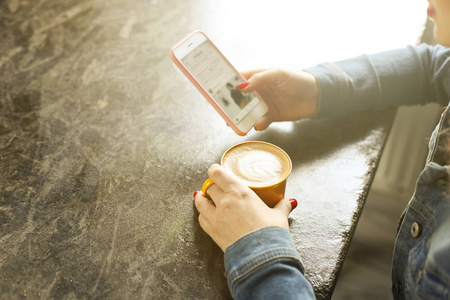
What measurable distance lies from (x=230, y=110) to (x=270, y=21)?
65 cm

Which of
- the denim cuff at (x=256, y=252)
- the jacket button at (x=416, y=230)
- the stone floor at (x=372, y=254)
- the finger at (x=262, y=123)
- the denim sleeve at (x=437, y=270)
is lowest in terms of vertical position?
the stone floor at (x=372, y=254)

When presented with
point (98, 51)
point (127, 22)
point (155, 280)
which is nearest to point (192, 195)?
point (155, 280)

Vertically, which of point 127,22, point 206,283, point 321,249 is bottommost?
point 321,249

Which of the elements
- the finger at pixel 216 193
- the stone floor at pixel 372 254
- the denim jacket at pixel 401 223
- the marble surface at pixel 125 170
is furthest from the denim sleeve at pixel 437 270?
the stone floor at pixel 372 254

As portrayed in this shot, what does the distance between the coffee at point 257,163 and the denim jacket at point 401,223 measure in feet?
0.36

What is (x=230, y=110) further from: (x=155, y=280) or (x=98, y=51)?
(x=98, y=51)

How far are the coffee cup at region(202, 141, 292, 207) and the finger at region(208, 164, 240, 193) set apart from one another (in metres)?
0.02

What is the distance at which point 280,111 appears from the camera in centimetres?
98

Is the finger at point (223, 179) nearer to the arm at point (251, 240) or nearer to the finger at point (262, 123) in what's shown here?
the arm at point (251, 240)

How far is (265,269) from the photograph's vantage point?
0.60 m

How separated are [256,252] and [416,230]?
0.31 metres

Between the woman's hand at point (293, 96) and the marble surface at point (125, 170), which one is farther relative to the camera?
the woman's hand at point (293, 96)

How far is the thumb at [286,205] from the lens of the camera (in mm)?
Answer: 707

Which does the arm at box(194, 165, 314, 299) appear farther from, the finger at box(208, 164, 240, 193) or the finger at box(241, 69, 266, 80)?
the finger at box(241, 69, 266, 80)
